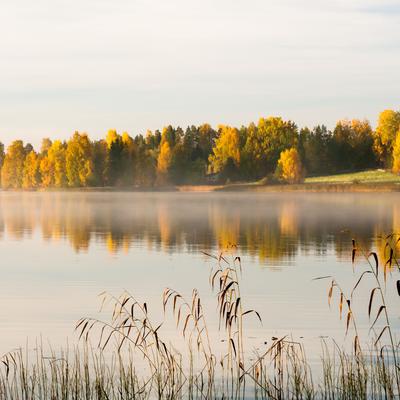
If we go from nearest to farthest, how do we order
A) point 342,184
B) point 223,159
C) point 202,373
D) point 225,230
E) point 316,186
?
point 202,373 < point 225,230 < point 342,184 < point 316,186 < point 223,159

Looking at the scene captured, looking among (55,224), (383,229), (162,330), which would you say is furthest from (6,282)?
(55,224)

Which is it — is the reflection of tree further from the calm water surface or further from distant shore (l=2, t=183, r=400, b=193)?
distant shore (l=2, t=183, r=400, b=193)

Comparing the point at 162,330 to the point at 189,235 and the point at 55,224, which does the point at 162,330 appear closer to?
the point at 189,235

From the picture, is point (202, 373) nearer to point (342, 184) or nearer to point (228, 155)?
point (342, 184)

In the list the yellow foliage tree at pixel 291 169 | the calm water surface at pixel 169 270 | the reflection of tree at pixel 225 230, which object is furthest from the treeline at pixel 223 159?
the calm water surface at pixel 169 270

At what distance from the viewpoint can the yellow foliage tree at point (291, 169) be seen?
579 ft

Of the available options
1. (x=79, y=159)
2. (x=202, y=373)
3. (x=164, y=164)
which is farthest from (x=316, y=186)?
(x=202, y=373)

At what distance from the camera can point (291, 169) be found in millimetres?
176500

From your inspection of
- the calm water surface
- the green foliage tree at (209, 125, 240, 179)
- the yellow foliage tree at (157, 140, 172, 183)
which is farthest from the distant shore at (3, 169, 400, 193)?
the calm water surface

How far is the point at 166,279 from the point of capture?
84.9 feet

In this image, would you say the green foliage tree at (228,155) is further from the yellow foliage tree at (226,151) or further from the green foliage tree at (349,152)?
the green foliage tree at (349,152)

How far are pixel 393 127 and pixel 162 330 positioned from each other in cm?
18326

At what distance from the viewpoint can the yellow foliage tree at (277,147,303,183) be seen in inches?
6949

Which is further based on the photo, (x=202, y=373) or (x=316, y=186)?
(x=316, y=186)
